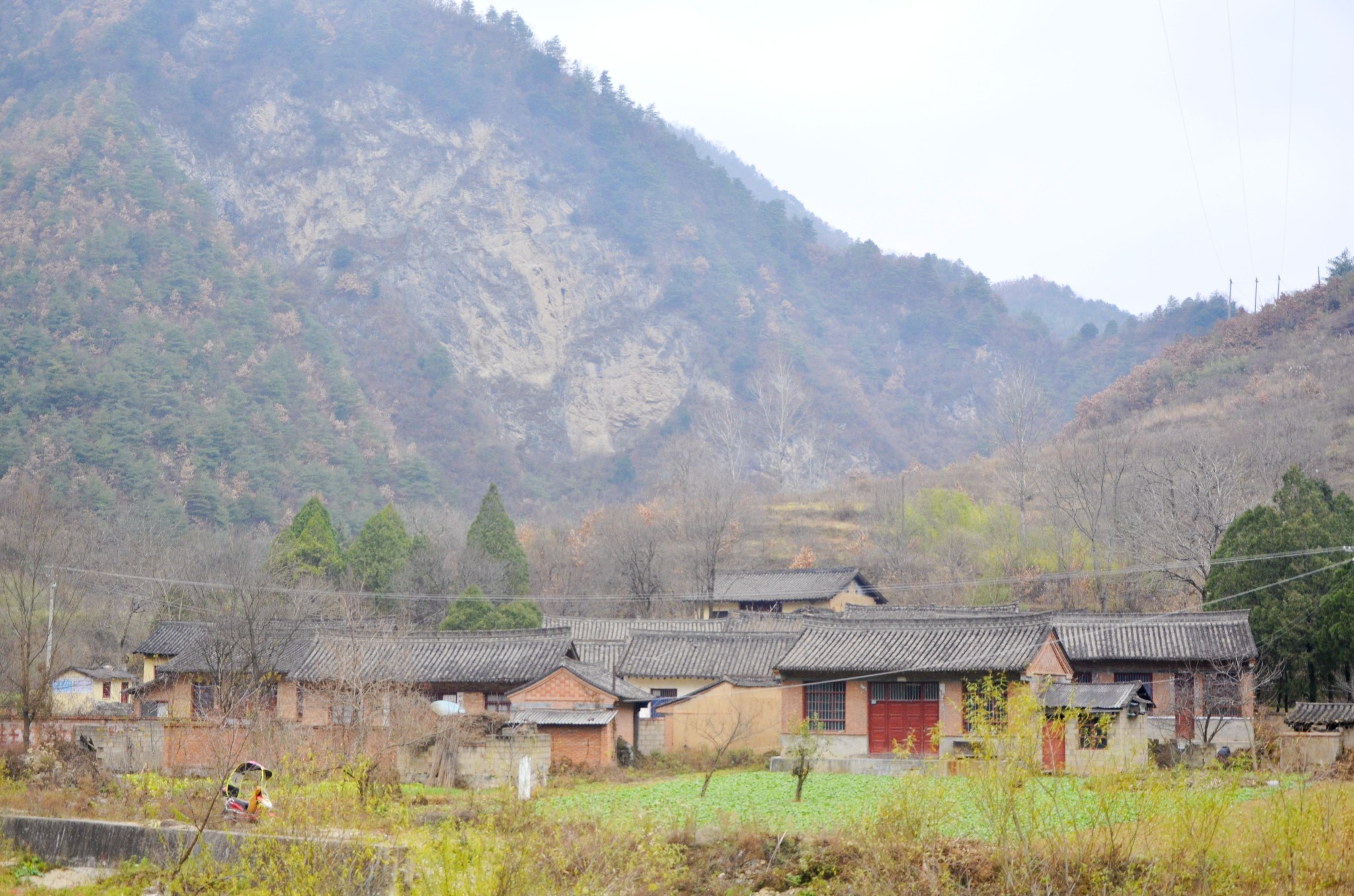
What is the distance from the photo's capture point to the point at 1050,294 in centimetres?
18125

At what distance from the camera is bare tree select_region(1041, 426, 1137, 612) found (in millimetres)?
51469

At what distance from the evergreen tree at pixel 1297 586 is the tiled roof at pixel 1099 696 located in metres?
5.51

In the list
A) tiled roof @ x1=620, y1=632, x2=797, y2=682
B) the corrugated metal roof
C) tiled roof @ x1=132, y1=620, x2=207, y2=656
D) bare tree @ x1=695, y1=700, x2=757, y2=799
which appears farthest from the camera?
tiled roof @ x1=132, y1=620, x2=207, y2=656

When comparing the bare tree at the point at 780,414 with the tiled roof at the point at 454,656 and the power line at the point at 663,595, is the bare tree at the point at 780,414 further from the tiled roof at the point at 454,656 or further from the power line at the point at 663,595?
the tiled roof at the point at 454,656

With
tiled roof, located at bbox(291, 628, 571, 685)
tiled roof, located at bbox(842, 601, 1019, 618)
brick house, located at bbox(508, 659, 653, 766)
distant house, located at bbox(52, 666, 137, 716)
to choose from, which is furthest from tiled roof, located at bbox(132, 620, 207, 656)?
tiled roof, located at bbox(842, 601, 1019, 618)

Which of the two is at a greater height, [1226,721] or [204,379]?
[204,379]

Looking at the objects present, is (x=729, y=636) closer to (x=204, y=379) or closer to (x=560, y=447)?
(x=204, y=379)

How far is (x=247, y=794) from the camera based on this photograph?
21.6 metres

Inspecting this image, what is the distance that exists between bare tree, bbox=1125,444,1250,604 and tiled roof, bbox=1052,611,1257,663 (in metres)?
4.64

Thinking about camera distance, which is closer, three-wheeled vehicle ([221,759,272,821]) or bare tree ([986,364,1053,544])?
three-wheeled vehicle ([221,759,272,821])

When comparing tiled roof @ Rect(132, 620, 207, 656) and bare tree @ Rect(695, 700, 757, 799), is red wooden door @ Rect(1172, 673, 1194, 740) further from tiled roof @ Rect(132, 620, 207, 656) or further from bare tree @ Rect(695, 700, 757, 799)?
tiled roof @ Rect(132, 620, 207, 656)

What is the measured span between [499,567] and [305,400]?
152ft

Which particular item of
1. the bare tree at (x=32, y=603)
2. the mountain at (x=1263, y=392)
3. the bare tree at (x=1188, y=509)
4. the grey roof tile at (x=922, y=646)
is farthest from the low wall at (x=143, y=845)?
the mountain at (x=1263, y=392)

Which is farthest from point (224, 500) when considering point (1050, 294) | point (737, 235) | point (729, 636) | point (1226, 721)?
point (1050, 294)
